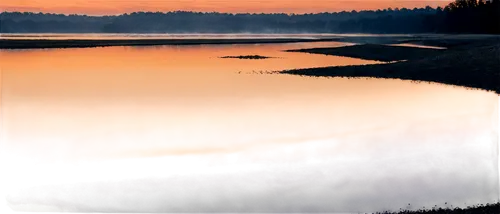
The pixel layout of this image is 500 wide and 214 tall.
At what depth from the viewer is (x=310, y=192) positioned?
551 inches

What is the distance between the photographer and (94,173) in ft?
50.3

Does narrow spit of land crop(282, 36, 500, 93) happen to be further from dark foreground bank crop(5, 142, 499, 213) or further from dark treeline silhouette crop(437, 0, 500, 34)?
dark treeline silhouette crop(437, 0, 500, 34)

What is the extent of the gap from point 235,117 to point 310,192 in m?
13.8

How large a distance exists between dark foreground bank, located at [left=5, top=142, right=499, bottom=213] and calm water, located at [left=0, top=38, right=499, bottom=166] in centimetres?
288

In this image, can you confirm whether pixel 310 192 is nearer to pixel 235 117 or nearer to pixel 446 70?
pixel 235 117

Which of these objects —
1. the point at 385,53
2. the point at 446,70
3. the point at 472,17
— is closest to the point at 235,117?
the point at 446,70

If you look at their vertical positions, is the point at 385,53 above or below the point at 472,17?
below

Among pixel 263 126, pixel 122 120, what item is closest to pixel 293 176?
pixel 263 126

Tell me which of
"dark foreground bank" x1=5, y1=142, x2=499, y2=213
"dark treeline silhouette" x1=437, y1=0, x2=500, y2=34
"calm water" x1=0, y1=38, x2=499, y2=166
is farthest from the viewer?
"dark treeline silhouette" x1=437, y1=0, x2=500, y2=34

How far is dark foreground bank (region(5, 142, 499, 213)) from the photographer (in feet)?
42.2

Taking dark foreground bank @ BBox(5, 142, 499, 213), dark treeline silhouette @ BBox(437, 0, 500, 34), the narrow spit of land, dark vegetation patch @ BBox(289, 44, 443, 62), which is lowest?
dark foreground bank @ BBox(5, 142, 499, 213)

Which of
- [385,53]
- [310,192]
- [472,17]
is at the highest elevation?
[472,17]

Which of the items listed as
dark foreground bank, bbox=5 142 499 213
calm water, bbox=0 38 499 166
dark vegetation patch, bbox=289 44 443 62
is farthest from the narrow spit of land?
dark foreground bank, bbox=5 142 499 213

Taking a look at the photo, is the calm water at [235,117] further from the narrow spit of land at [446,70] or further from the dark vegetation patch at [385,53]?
the dark vegetation patch at [385,53]
